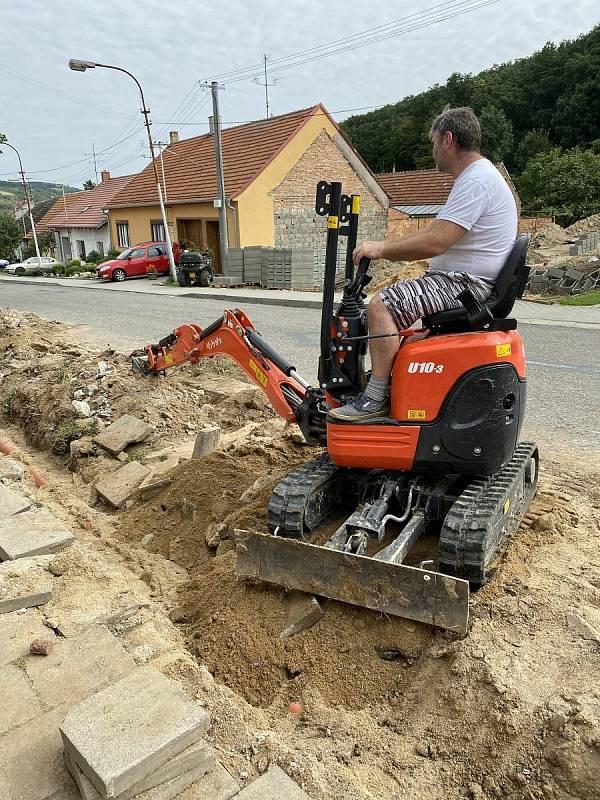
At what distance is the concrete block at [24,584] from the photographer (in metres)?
3.51

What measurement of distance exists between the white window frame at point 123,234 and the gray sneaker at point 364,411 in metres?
33.1

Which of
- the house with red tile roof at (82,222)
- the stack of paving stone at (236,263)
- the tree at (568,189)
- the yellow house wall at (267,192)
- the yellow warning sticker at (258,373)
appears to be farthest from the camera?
the house with red tile roof at (82,222)

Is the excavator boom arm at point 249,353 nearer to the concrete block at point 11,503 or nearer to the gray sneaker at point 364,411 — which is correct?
the gray sneaker at point 364,411

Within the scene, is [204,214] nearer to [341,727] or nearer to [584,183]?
[584,183]

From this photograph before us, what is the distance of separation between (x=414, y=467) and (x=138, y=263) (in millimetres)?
26323

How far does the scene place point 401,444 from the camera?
3.55 m

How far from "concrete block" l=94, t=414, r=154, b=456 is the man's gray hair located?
4132 millimetres

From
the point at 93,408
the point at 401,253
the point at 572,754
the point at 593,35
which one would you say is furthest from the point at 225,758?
the point at 593,35

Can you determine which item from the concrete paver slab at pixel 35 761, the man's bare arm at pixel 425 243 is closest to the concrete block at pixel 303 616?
the concrete paver slab at pixel 35 761

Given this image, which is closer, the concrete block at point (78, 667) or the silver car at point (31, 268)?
the concrete block at point (78, 667)

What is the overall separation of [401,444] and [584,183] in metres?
38.7

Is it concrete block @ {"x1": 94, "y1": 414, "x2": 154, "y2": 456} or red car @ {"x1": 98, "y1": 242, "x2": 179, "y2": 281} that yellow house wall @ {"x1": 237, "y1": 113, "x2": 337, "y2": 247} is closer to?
red car @ {"x1": 98, "y1": 242, "x2": 179, "y2": 281}

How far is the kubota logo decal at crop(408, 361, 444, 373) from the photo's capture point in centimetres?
337

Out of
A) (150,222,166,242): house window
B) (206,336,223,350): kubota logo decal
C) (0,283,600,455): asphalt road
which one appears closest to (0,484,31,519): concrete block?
(206,336,223,350): kubota logo decal
